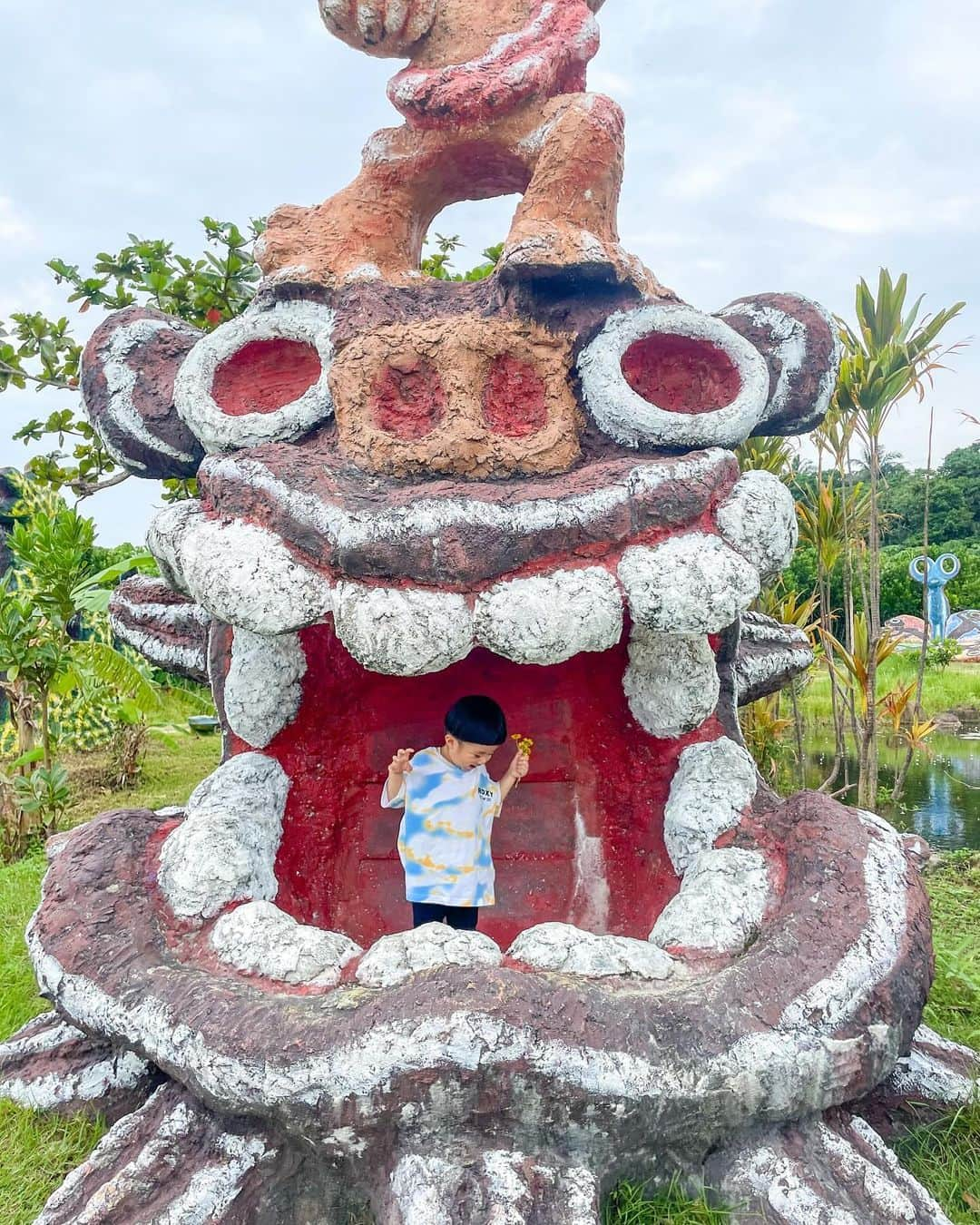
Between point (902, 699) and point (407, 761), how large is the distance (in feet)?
14.6

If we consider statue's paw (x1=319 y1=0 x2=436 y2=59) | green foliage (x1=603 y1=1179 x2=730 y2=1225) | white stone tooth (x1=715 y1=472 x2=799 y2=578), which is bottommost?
green foliage (x1=603 y1=1179 x2=730 y2=1225)

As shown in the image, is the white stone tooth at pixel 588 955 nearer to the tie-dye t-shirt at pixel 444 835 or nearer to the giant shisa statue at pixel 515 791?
the giant shisa statue at pixel 515 791

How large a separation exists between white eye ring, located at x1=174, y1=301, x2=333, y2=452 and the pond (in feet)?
13.4

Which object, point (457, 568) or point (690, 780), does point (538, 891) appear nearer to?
point (690, 780)

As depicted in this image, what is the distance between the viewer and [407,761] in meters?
1.92

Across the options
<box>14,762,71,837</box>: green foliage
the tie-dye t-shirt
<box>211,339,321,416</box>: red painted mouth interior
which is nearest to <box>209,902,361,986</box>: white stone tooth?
the tie-dye t-shirt

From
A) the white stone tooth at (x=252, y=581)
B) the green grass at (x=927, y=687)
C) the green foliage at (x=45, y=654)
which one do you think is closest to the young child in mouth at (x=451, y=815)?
the white stone tooth at (x=252, y=581)

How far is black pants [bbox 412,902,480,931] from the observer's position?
6.50ft

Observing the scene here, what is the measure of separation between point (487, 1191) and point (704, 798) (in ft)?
2.84

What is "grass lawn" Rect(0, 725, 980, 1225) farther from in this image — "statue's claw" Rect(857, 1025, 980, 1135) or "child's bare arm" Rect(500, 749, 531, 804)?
"child's bare arm" Rect(500, 749, 531, 804)

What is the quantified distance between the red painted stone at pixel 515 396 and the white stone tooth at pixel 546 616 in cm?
49

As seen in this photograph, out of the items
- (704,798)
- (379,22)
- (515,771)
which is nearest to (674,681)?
(704,798)

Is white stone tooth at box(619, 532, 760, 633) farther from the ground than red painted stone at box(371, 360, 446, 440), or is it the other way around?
red painted stone at box(371, 360, 446, 440)

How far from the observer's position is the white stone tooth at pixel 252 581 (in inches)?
62.2
